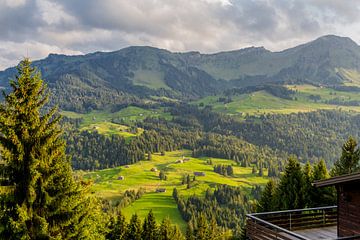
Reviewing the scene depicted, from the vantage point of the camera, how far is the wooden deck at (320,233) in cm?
2320

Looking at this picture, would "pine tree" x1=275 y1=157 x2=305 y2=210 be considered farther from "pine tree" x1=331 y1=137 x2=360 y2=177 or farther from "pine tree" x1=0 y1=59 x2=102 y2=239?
"pine tree" x1=0 y1=59 x2=102 y2=239

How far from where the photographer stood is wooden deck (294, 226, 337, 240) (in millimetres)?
23203

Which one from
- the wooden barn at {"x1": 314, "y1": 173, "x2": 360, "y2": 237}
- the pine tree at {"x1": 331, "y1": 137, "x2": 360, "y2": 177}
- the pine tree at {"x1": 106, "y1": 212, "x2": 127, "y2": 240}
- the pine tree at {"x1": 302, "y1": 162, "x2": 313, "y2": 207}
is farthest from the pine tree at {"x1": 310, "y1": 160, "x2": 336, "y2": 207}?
the pine tree at {"x1": 106, "y1": 212, "x2": 127, "y2": 240}

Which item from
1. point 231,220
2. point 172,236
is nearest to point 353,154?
point 172,236

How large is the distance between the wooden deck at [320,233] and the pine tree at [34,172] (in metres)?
15.4

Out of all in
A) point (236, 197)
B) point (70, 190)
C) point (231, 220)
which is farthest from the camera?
point (236, 197)

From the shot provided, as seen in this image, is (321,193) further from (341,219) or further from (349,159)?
(341,219)

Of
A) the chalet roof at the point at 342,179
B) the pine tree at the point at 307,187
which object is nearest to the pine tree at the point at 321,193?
the pine tree at the point at 307,187

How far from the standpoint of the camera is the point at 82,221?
1009 inches

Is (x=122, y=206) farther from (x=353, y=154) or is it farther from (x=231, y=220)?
(x=353, y=154)

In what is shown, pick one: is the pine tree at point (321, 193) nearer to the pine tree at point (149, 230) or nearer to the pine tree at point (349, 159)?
the pine tree at point (349, 159)

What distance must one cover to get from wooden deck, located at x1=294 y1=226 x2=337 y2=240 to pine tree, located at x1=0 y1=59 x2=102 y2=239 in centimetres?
1540

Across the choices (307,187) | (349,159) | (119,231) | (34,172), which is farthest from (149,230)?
(34,172)

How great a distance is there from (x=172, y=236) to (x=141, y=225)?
8.11 meters
